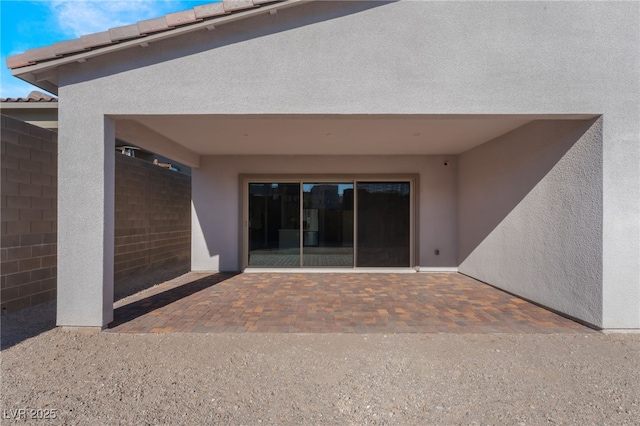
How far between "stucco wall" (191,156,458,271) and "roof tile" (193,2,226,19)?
435cm

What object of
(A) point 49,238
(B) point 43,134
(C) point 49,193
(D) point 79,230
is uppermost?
(B) point 43,134

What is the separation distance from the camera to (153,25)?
13.1 feet

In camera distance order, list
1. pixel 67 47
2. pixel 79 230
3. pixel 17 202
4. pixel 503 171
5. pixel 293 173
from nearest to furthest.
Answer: pixel 67 47, pixel 79 230, pixel 17 202, pixel 503 171, pixel 293 173

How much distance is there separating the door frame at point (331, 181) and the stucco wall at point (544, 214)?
1.45 metres

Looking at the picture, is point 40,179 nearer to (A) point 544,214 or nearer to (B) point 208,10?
(B) point 208,10

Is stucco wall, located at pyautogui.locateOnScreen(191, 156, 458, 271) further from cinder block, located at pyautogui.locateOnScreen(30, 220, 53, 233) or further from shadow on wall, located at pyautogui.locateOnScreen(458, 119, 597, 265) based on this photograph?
cinder block, located at pyautogui.locateOnScreen(30, 220, 53, 233)

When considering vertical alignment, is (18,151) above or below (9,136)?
below

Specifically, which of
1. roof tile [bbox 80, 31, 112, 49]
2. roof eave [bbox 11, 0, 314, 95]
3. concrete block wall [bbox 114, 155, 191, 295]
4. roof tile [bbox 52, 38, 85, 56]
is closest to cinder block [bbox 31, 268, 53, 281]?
concrete block wall [bbox 114, 155, 191, 295]

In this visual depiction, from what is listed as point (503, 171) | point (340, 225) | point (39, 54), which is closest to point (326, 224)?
point (340, 225)

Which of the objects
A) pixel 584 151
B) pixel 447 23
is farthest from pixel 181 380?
pixel 584 151

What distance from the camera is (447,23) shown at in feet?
13.9

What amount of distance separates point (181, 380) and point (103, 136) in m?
3.25

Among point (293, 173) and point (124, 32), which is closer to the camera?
point (124, 32)

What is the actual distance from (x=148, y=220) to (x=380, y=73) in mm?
7096
